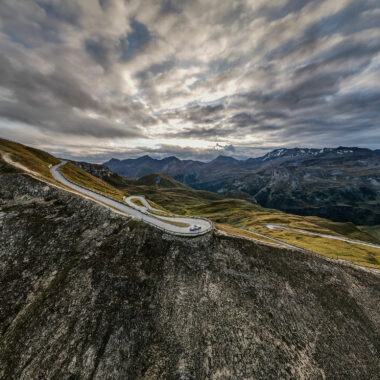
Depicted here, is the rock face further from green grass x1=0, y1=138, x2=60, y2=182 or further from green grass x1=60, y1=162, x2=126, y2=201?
green grass x1=60, y1=162, x2=126, y2=201

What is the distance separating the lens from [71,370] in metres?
23.9

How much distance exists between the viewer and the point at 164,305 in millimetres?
30016

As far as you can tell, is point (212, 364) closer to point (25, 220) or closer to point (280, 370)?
point (280, 370)

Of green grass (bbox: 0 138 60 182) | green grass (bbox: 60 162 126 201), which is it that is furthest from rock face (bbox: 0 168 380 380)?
green grass (bbox: 60 162 126 201)

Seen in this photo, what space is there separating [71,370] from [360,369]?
46590 millimetres

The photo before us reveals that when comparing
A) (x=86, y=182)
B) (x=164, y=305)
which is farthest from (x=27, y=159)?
(x=164, y=305)

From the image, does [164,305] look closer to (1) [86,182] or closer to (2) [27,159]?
(1) [86,182]

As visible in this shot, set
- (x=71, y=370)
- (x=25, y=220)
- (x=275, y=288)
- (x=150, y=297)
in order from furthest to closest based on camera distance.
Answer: (x=25, y=220) < (x=275, y=288) < (x=150, y=297) < (x=71, y=370)

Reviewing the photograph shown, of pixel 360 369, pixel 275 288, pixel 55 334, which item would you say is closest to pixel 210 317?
pixel 275 288

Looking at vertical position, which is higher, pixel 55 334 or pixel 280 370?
pixel 55 334

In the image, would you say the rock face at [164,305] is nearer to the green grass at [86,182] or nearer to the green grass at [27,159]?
the green grass at [27,159]

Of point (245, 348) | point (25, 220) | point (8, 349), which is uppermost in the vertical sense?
point (25, 220)

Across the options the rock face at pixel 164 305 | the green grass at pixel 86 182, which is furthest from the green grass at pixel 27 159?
the rock face at pixel 164 305

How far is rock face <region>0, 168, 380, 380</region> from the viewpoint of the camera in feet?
82.6
